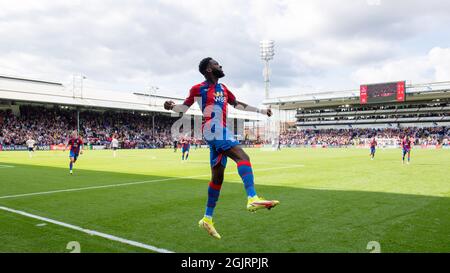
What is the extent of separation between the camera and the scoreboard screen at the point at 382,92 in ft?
226

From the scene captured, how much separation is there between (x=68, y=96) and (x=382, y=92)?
58.1 m

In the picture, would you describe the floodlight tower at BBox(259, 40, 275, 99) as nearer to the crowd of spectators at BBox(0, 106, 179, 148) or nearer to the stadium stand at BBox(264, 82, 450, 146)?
the stadium stand at BBox(264, 82, 450, 146)

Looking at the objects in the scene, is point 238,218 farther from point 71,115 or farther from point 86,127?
point 71,115

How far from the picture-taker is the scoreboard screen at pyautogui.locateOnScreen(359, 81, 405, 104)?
68.9 meters

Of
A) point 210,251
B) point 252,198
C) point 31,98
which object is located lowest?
point 210,251

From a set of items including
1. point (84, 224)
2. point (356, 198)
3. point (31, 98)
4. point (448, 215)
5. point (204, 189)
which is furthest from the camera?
point (31, 98)

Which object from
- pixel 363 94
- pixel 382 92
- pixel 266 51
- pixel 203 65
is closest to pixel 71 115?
pixel 266 51

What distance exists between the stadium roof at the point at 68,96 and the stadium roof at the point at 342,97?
35.2 m

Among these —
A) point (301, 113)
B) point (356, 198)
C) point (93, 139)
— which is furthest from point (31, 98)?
point (301, 113)

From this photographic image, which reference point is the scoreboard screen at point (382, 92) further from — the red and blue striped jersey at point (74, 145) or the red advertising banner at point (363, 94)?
the red and blue striped jersey at point (74, 145)

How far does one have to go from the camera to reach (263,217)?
23.1ft

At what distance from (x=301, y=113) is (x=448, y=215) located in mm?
97435
